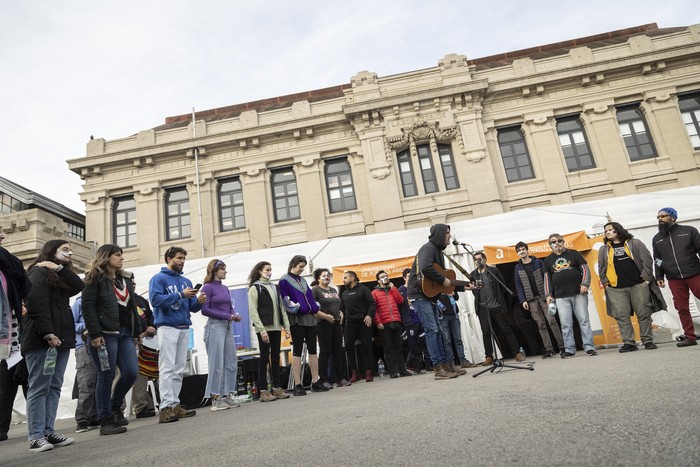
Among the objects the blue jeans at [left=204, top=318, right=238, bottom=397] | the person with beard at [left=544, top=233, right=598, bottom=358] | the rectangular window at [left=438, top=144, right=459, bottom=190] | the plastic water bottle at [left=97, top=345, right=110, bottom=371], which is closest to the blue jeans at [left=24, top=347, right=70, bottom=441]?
the plastic water bottle at [left=97, top=345, right=110, bottom=371]

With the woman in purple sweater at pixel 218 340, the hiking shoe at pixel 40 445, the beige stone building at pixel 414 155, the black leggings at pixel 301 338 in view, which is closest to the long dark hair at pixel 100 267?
the woman in purple sweater at pixel 218 340

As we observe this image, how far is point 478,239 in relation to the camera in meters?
9.90

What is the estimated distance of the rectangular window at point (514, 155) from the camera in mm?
17562

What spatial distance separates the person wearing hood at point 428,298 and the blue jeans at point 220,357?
2.57m

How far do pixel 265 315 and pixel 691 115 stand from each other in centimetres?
1929

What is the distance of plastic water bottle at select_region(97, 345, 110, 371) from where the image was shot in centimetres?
448

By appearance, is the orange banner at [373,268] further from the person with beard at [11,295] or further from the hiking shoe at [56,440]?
the person with beard at [11,295]

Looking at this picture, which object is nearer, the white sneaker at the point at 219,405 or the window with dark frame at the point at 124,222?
the white sneaker at the point at 219,405

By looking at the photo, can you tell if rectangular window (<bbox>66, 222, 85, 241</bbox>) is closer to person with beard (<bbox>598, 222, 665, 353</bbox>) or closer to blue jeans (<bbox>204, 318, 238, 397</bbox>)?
blue jeans (<bbox>204, 318, 238, 397</bbox>)

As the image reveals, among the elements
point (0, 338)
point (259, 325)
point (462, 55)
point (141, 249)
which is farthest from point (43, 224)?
point (462, 55)

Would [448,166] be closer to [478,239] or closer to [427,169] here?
[427,169]

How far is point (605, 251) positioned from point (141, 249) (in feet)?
55.1

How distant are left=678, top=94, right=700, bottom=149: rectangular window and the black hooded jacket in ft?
54.4

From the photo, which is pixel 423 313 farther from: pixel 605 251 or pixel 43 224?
pixel 43 224
